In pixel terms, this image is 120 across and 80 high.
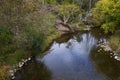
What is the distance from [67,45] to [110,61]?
12.9 meters

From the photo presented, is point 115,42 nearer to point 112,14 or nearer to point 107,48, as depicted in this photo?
point 107,48

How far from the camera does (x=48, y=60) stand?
121 ft

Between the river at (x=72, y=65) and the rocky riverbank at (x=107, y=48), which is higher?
the rocky riverbank at (x=107, y=48)

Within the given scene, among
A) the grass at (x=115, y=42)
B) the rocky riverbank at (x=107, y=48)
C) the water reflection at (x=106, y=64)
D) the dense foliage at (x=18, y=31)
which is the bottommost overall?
the water reflection at (x=106, y=64)

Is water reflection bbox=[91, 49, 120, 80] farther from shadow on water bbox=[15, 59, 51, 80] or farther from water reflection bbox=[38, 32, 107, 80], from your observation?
shadow on water bbox=[15, 59, 51, 80]

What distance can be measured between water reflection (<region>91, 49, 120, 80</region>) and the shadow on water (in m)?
7.67

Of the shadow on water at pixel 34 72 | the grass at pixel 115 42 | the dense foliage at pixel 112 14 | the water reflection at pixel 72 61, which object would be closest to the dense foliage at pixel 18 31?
the shadow on water at pixel 34 72

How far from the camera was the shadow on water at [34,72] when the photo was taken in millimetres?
30328

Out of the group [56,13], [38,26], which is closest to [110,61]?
[38,26]

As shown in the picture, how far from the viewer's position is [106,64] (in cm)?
3519

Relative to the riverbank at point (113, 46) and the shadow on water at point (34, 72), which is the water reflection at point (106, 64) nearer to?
the riverbank at point (113, 46)

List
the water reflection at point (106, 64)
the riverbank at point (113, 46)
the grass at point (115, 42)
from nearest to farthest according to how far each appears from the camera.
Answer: the water reflection at point (106, 64) → the riverbank at point (113, 46) → the grass at point (115, 42)

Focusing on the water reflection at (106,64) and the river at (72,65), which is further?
the water reflection at (106,64)

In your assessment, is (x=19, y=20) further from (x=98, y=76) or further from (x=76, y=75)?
(x=98, y=76)
